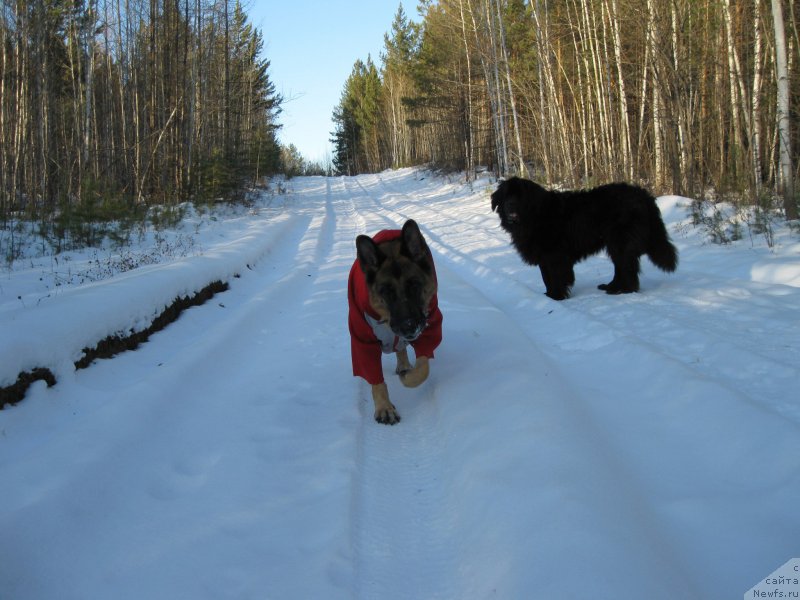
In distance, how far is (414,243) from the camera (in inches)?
150

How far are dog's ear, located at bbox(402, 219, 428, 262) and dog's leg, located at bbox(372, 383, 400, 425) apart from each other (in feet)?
3.51

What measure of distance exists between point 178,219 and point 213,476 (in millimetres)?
12278

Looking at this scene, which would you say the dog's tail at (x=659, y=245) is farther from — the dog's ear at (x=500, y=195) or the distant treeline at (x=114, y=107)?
the distant treeline at (x=114, y=107)

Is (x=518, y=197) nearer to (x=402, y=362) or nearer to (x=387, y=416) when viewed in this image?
(x=402, y=362)

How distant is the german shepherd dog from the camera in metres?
3.57

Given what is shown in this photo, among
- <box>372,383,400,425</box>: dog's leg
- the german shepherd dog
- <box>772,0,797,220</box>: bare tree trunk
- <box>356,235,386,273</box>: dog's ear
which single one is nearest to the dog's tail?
<box>772,0,797,220</box>: bare tree trunk

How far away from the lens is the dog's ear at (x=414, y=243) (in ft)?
12.3

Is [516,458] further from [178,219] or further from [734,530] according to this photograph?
[178,219]

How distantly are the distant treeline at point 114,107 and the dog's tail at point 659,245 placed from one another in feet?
36.7

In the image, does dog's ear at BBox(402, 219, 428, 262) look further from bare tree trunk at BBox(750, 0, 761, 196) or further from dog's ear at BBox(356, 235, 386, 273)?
bare tree trunk at BBox(750, 0, 761, 196)

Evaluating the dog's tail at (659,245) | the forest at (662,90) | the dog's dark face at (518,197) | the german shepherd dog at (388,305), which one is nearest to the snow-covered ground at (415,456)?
the german shepherd dog at (388,305)

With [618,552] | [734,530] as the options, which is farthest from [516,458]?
[734,530]

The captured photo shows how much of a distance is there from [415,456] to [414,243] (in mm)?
1647

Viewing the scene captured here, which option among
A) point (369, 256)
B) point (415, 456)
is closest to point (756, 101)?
point (369, 256)
